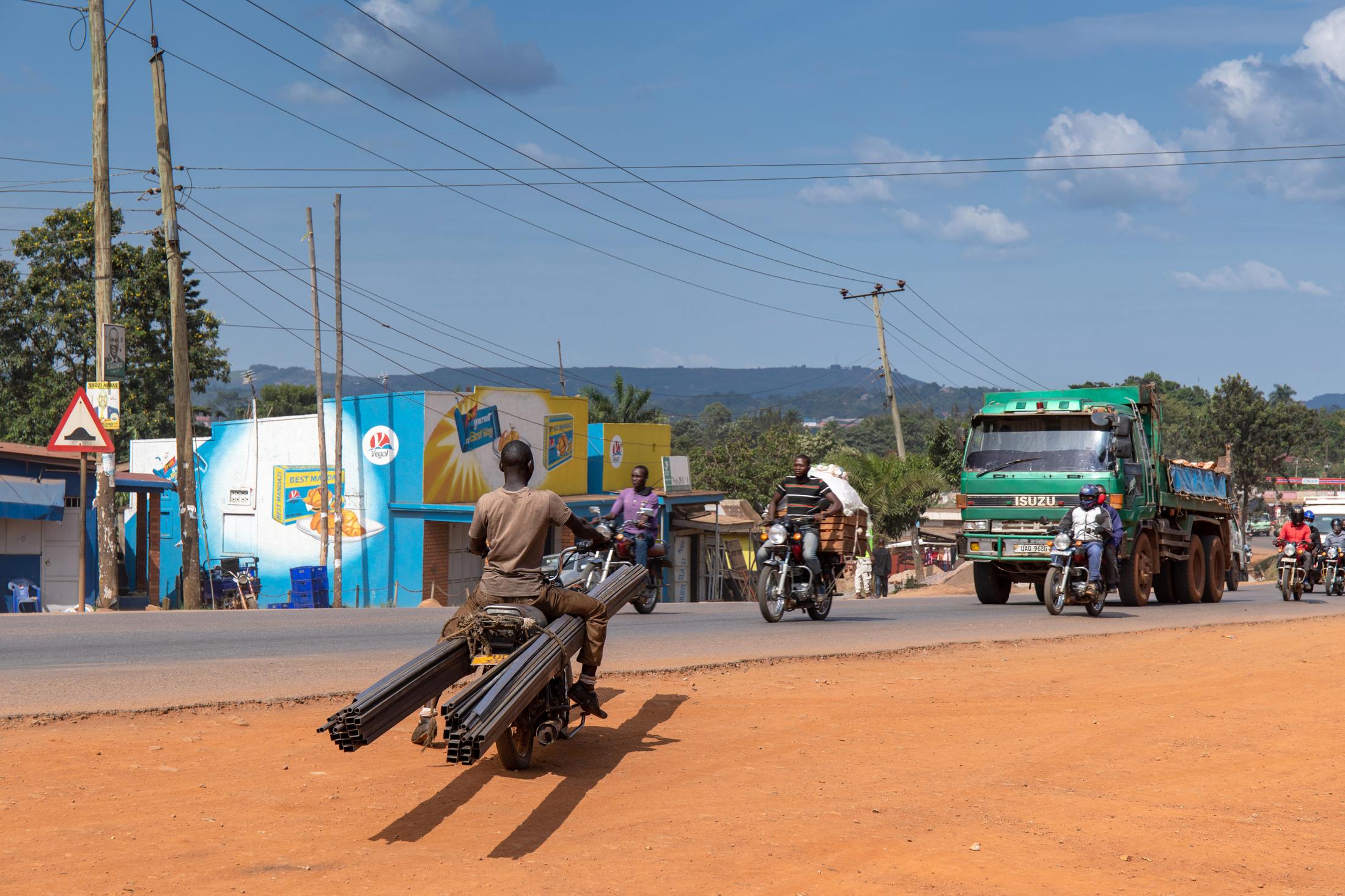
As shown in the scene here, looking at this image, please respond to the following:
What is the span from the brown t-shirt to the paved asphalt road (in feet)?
9.45

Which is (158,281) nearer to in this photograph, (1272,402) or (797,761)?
(797,761)

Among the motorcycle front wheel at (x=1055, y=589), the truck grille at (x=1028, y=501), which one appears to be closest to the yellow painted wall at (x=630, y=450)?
the truck grille at (x=1028, y=501)

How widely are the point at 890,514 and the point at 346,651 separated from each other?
3036cm

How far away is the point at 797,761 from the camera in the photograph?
7.33 metres

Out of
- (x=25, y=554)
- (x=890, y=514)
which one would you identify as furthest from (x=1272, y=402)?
(x=25, y=554)

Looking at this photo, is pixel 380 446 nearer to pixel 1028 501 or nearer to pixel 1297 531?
pixel 1028 501

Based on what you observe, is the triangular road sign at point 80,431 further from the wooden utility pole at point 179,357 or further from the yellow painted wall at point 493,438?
the yellow painted wall at point 493,438

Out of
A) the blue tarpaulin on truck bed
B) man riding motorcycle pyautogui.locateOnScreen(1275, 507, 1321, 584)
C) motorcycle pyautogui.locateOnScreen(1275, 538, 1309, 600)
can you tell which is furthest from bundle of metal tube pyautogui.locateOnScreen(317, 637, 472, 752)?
man riding motorcycle pyautogui.locateOnScreen(1275, 507, 1321, 584)

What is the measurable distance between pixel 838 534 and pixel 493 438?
73.3 ft

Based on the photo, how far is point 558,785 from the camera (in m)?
6.64

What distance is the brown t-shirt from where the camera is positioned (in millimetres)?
7059

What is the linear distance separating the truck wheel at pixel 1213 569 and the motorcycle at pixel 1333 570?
14.3ft

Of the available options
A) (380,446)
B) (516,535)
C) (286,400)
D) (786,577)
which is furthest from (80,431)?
(286,400)

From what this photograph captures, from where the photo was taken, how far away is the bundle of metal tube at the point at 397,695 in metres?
5.49
